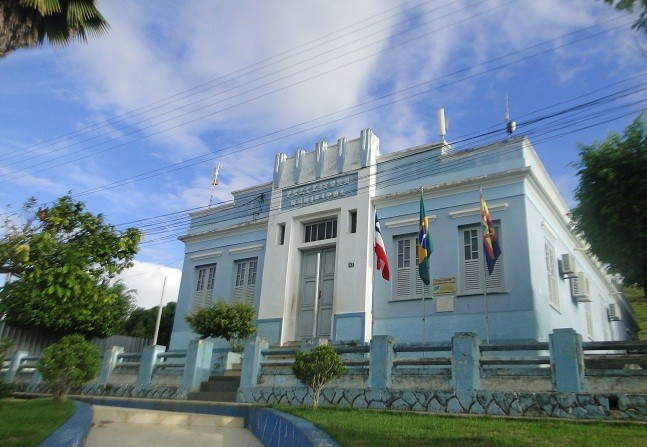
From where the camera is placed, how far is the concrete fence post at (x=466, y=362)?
9.11m

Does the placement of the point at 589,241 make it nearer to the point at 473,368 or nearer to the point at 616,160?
the point at 616,160

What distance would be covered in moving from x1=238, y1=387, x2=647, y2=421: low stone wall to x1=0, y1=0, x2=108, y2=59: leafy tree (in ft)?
28.8

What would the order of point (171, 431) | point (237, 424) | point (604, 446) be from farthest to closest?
1. point (237, 424)
2. point (171, 431)
3. point (604, 446)

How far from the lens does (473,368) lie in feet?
30.1

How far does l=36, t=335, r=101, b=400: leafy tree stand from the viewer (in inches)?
431

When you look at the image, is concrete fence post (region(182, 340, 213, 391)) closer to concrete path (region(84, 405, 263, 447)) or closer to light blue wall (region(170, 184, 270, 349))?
concrete path (region(84, 405, 263, 447))

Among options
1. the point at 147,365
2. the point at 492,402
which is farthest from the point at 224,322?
the point at 492,402

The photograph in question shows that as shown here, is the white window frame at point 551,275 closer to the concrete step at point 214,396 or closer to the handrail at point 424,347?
the handrail at point 424,347

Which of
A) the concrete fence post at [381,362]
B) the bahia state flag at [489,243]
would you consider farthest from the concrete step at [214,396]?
the bahia state flag at [489,243]

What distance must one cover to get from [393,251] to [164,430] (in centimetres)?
858

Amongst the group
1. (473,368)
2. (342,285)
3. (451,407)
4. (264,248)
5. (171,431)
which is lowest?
(171,431)

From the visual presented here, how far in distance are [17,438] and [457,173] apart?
12413 mm

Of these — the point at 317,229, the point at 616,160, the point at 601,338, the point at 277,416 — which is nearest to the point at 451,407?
the point at 277,416

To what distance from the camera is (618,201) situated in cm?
1143
